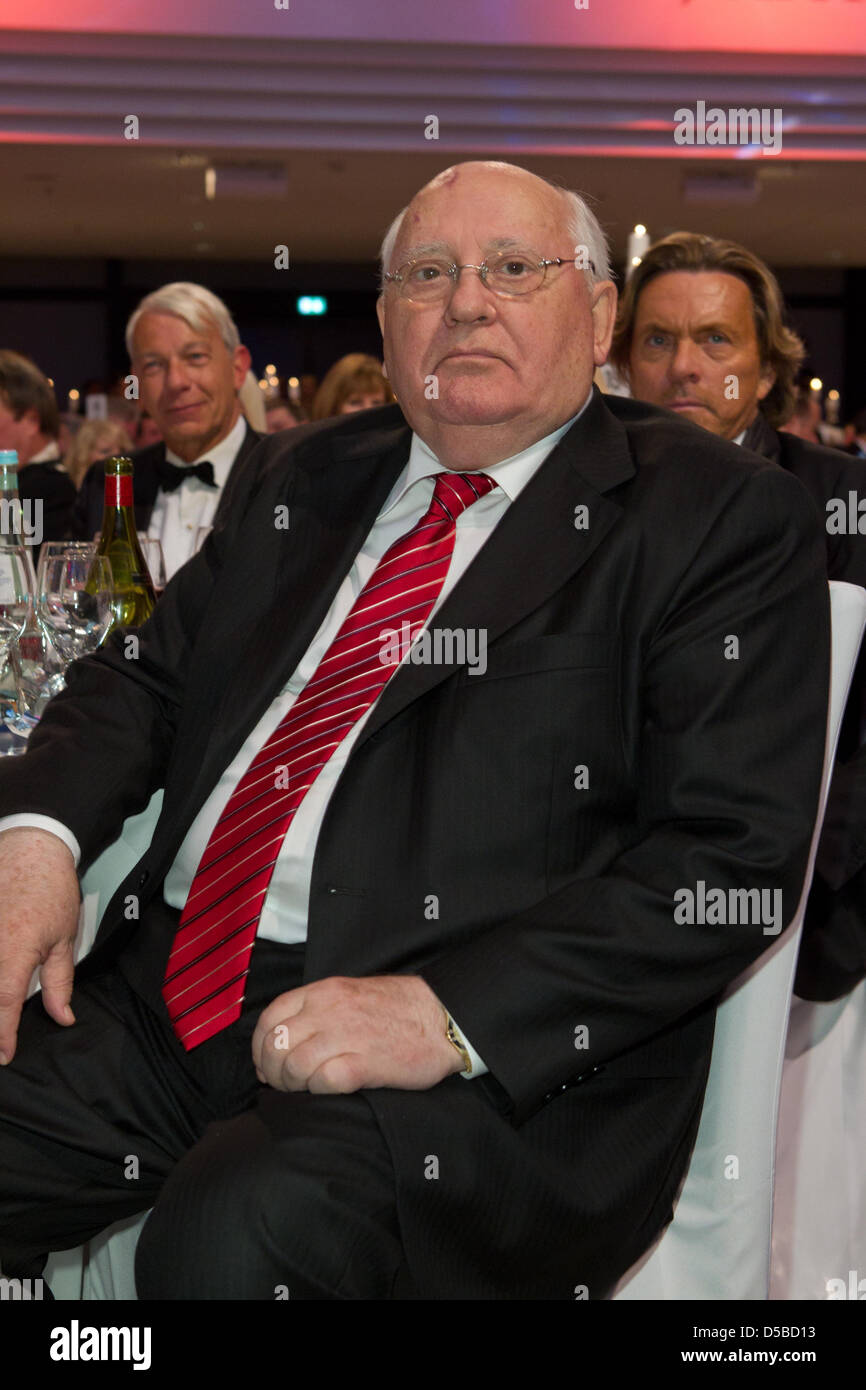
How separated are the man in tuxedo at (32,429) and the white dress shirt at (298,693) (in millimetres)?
3240

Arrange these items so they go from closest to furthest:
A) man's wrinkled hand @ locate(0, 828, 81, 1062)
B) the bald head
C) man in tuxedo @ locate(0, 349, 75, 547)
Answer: man's wrinkled hand @ locate(0, 828, 81, 1062), the bald head, man in tuxedo @ locate(0, 349, 75, 547)

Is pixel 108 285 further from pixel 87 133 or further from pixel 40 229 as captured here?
pixel 87 133

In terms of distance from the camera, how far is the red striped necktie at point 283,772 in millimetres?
1618

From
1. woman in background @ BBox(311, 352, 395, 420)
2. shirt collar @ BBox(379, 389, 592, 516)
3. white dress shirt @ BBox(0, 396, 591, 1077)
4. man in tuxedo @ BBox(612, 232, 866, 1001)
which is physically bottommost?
white dress shirt @ BBox(0, 396, 591, 1077)

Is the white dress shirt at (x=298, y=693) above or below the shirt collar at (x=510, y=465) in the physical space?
below

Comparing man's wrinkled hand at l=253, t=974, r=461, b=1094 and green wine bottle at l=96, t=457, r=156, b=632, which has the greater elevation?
green wine bottle at l=96, t=457, r=156, b=632

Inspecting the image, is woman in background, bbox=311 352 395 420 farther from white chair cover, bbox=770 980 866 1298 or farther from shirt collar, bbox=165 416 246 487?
white chair cover, bbox=770 980 866 1298

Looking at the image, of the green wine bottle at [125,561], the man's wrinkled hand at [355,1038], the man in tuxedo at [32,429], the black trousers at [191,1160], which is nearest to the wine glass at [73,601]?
the green wine bottle at [125,561]

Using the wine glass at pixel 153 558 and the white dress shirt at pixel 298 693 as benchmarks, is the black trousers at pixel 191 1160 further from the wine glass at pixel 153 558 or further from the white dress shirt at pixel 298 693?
the wine glass at pixel 153 558

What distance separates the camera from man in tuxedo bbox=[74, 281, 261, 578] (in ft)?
14.5

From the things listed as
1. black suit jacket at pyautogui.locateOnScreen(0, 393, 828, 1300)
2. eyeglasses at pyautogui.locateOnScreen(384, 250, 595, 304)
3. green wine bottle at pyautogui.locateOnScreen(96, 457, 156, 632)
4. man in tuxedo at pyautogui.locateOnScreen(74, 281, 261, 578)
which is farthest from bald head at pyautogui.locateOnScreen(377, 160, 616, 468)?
man in tuxedo at pyautogui.locateOnScreen(74, 281, 261, 578)

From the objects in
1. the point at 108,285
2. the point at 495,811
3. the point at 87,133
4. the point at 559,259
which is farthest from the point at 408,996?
the point at 108,285

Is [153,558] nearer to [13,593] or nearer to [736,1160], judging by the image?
[13,593]
